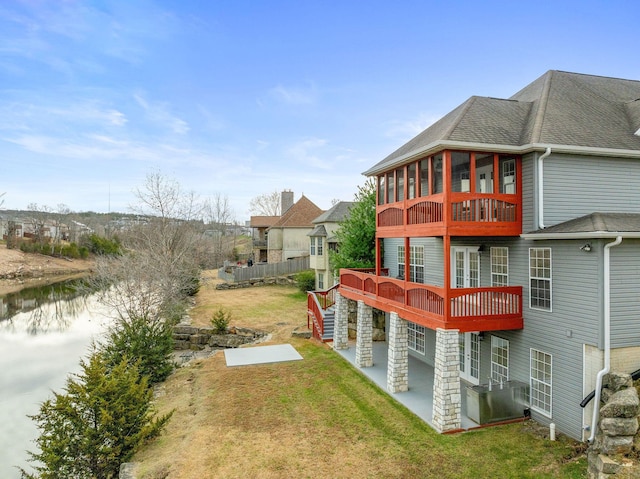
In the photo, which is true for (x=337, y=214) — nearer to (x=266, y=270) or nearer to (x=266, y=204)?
(x=266, y=270)

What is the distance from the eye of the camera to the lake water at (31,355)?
42.4 ft

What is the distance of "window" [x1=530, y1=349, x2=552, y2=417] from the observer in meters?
9.84

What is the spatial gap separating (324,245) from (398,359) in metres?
19.3

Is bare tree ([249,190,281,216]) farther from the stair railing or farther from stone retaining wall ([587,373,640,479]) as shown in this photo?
stone retaining wall ([587,373,640,479])

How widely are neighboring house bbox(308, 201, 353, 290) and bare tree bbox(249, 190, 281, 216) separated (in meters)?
50.3

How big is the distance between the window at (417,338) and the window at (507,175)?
711cm

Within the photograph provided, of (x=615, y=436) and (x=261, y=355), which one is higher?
(x=615, y=436)

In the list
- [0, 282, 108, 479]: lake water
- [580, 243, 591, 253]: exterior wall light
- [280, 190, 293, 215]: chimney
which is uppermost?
[280, 190, 293, 215]: chimney

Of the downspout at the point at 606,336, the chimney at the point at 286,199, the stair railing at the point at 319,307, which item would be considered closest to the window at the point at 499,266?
the downspout at the point at 606,336

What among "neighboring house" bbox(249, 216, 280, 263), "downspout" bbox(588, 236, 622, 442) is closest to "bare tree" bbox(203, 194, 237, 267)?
"neighboring house" bbox(249, 216, 280, 263)

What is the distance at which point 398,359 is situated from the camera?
12.5 meters

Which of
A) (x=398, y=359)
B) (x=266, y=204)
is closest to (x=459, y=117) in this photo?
(x=398, y=359)

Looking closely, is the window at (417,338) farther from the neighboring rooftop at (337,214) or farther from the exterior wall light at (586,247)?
the neighboring rooftop at (337,214)

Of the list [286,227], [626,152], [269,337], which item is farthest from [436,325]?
[286,227]
